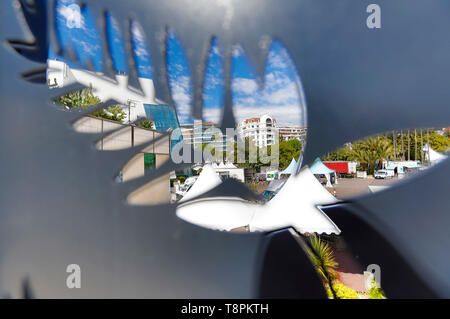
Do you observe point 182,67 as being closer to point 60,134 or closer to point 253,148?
point 253,148

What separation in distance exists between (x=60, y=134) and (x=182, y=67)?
2066 mm

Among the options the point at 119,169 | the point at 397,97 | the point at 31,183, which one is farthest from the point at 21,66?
the point at 397,97

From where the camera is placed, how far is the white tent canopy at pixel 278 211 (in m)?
3.19

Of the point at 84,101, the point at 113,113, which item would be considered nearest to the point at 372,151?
the point at 113,113

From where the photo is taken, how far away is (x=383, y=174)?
3385 millimetres

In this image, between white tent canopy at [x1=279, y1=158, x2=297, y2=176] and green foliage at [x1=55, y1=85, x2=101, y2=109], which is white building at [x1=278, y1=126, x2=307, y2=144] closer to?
white tent canopy at [x1=279, y1=158, x2=297, y2=176]

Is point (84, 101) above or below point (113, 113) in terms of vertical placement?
above

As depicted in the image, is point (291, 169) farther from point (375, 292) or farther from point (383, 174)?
point (375, 292)

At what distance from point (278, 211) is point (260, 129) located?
4.25 feet

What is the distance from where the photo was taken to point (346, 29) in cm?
302

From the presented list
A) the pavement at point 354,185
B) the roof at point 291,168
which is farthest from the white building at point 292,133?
the pavement at point 354,185

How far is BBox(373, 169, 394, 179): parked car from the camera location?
3.32m

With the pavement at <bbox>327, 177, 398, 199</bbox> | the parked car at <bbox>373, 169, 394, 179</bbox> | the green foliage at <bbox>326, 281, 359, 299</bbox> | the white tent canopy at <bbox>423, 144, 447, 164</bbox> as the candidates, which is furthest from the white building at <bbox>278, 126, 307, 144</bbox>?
the green foliage at <bbox>326, 281, 359, 299</bbox>

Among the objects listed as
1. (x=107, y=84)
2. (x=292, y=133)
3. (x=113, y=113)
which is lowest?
(x=292, y=133)
